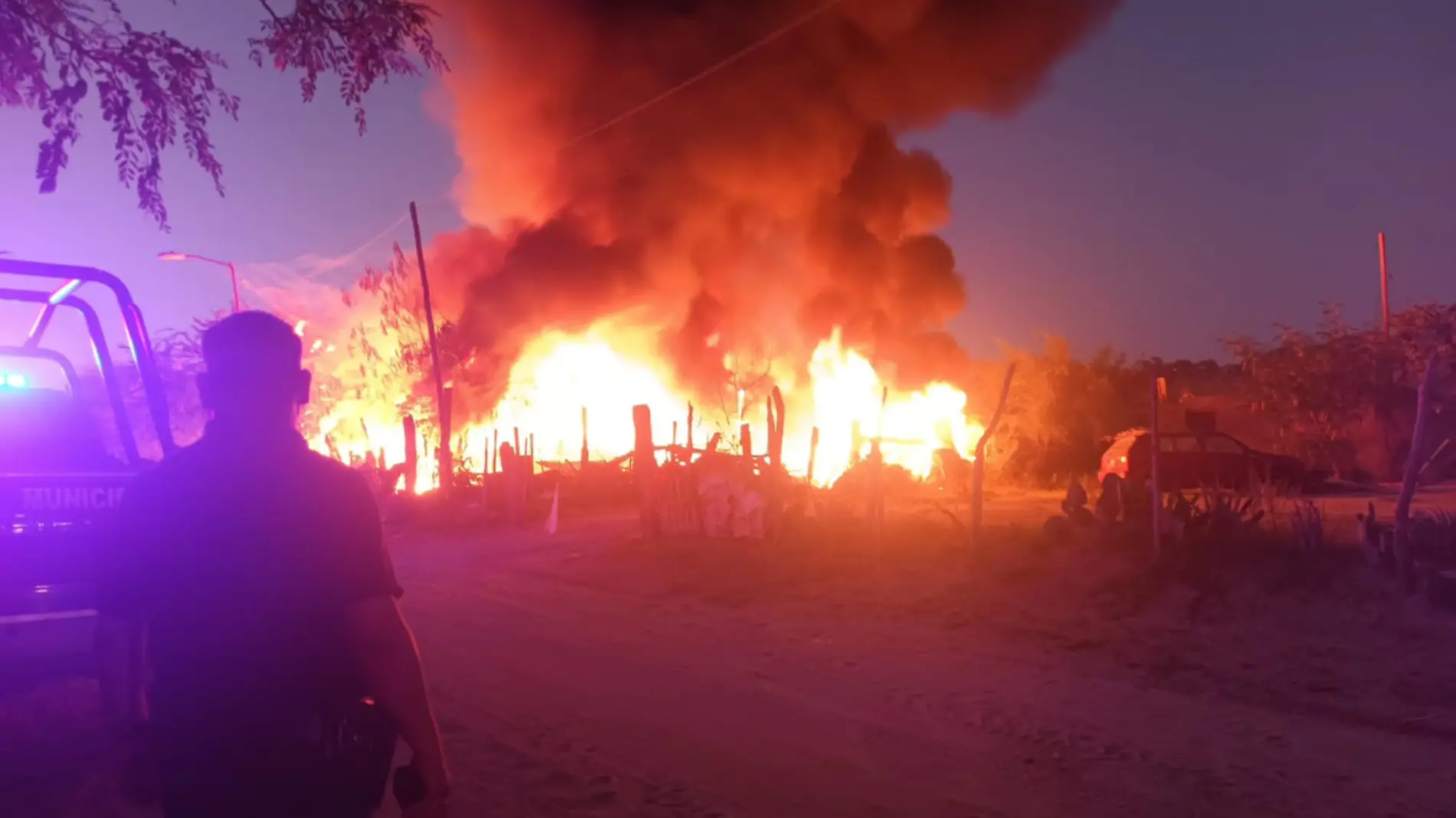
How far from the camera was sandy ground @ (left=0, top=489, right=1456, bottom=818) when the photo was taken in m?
4.85

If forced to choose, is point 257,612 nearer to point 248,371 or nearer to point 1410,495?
point 248,371

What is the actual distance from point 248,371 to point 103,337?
359 centimetres

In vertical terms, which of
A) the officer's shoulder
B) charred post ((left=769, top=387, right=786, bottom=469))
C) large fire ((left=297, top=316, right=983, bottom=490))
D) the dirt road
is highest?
large fire ((left=297, top=316, right=983, bottom=490))

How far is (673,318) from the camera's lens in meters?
34.0

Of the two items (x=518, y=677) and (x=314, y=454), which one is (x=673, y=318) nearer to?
(x=518, y=677)

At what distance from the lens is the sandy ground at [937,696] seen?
4848 millimetres

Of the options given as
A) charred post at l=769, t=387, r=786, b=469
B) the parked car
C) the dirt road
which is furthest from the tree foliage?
the dirt road

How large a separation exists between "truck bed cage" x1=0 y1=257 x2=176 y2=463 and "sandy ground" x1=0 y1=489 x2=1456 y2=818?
1217 millimetres

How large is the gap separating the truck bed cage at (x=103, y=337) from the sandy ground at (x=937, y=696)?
122 cm

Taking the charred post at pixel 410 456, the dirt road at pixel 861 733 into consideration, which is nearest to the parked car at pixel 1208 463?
the dirt road at pixel 861 733

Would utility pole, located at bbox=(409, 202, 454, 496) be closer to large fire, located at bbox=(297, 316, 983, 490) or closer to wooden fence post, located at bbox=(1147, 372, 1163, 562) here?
large fire, located at bbox=(297, 316, 983, 490)

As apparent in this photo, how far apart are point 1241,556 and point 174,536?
28.7 ft

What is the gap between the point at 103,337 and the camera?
506 cm

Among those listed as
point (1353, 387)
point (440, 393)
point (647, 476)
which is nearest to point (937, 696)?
point (647, 476)
